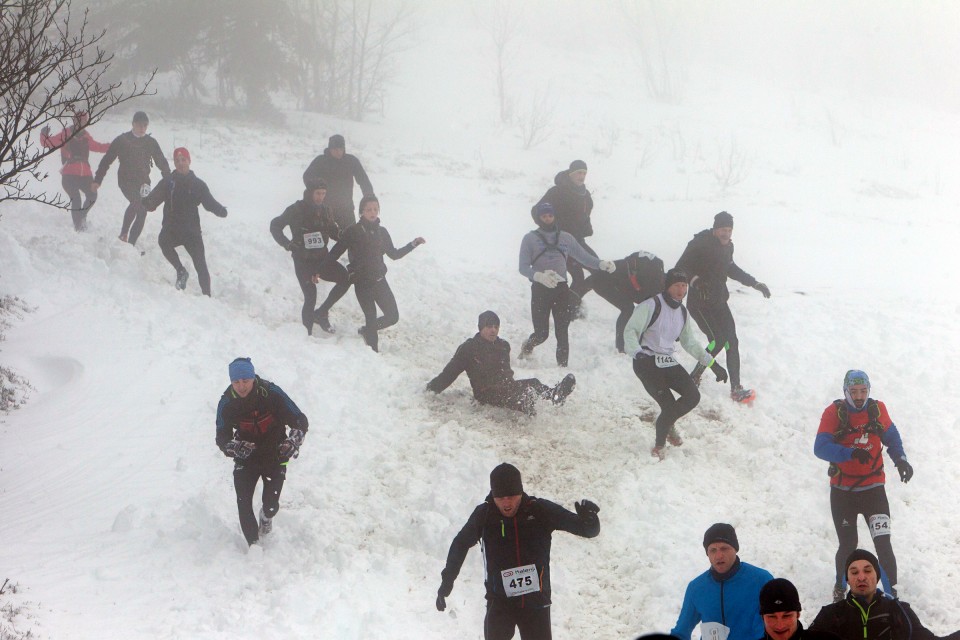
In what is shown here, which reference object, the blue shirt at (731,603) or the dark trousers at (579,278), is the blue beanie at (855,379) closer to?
the blue shirt at (731,603)

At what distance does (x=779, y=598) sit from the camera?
3.41 meters

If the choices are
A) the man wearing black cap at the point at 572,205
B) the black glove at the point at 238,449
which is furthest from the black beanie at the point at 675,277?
the black glove at the point at 238,449

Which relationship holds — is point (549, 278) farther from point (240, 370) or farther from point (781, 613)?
point (781, 613)

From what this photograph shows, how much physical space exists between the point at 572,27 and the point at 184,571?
6533cm

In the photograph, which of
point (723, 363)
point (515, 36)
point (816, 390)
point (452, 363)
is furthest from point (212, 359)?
point (515, 36)

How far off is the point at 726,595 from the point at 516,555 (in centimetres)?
122

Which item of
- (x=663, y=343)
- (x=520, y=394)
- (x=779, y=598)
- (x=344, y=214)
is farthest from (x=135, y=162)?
(x=779, y=598)

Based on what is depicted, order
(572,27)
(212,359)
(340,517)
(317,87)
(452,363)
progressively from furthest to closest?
(572,27) → (317,87) → (212,359) → (452,363) → (340,517)

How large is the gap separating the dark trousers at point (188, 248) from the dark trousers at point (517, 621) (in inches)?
304

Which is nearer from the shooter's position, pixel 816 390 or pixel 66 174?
pixel 816 390

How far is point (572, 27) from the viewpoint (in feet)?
217

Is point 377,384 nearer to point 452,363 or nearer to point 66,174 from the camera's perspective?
point 452,363

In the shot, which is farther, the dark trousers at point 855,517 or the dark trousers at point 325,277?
the dark trousers at point 325,277

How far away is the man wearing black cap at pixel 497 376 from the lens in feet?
30.2
